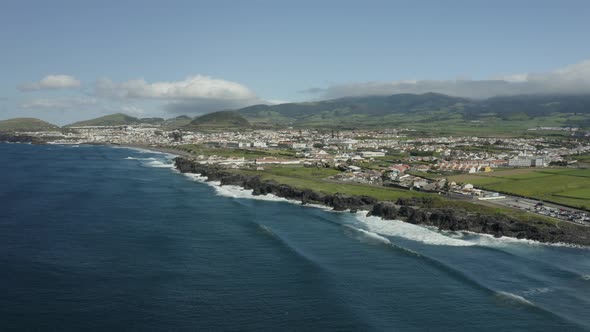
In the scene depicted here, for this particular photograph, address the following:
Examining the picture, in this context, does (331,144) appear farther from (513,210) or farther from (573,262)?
(573,262)

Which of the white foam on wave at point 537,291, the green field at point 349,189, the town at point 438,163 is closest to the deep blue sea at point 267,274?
the white foam on wave at point 537,291

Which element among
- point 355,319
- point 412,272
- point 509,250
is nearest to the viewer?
point 355,319

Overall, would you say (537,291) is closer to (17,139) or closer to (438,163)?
(438,163)

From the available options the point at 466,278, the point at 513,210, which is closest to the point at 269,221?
the point at 466,278

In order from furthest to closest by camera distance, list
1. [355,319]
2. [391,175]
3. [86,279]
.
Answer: [391,175] → [86,279] → [355,319]

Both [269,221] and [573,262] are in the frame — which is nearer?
[573,262]
